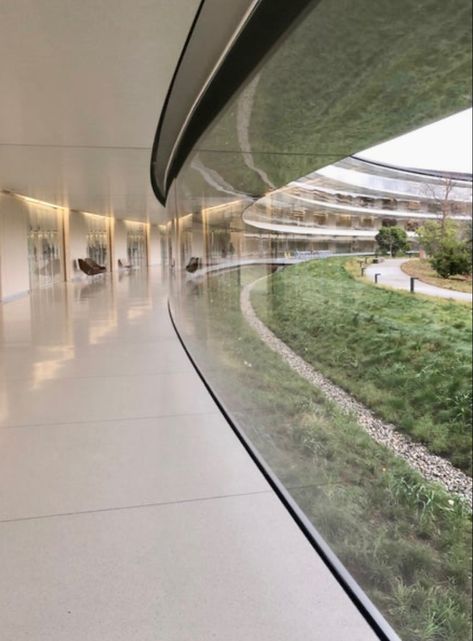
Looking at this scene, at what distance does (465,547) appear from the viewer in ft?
9.93

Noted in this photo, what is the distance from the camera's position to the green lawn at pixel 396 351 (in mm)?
2291

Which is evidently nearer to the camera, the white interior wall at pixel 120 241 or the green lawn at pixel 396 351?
the green lawn at pixel 396 351

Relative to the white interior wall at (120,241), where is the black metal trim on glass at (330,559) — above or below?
below

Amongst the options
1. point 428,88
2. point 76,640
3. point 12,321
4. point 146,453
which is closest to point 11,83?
point 146,453

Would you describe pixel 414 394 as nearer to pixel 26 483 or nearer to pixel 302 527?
pixel 302 527

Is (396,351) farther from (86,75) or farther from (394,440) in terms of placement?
(86,75)

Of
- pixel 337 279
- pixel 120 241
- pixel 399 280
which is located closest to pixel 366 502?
pixel 337 279

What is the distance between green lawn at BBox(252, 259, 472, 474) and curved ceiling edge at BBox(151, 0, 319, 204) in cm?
132

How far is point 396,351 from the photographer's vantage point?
2.94 meters

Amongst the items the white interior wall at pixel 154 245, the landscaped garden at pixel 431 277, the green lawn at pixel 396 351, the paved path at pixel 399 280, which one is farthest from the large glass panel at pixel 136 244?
the landscaped garden at pixel 431 277

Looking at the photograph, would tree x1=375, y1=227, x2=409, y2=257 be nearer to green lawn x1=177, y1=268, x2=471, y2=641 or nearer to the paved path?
the paved path

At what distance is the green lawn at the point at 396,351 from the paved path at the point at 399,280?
5cm

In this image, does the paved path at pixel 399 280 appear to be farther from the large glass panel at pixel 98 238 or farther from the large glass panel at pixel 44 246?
the large glass panel at pixel 98 238

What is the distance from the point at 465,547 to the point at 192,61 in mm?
4160
